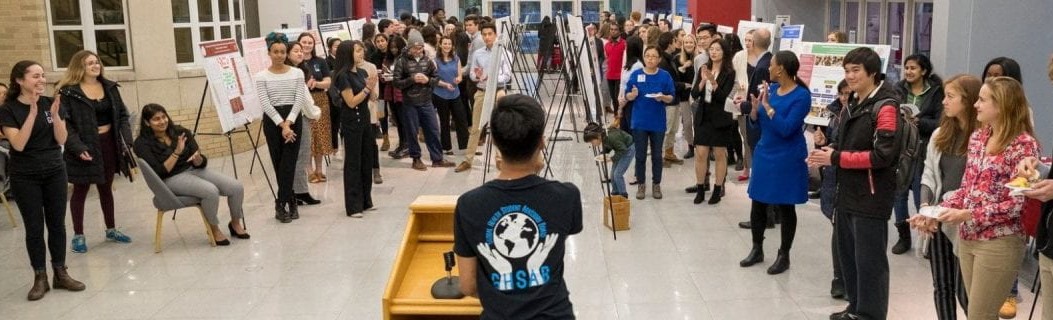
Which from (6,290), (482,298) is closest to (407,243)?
(482,298)

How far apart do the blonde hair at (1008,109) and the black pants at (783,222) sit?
1950 millimetres

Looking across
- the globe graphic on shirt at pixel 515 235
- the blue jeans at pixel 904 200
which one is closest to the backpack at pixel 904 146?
the blue jeans at pixel 904 200

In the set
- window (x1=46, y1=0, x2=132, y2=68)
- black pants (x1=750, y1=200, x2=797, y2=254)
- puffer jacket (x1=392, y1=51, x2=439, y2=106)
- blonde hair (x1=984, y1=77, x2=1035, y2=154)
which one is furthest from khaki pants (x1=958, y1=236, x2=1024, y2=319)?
window (x1=46, y1=0, x2=132, y2=68)

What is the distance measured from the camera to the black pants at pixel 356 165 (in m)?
7.84

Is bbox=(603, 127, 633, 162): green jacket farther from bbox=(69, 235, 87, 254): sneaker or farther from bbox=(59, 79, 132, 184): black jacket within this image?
bbox=(69, 235, 87, 254): sneaker

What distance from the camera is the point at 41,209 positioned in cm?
583

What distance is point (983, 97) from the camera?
13.2 feet

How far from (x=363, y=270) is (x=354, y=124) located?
5.87 ft

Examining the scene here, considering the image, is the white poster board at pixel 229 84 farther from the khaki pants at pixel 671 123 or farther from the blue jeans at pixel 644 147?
the khaki pants at pixel 671 123

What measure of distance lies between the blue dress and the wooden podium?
2.42 meters

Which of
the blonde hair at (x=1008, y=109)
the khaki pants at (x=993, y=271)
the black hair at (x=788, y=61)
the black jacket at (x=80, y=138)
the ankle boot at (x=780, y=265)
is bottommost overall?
the ankle boot at (x=780, y=265)

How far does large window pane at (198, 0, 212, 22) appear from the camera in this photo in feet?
36.2

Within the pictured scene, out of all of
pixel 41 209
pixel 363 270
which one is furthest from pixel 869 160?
pixel 41 209

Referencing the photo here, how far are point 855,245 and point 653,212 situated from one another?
10.8ft
